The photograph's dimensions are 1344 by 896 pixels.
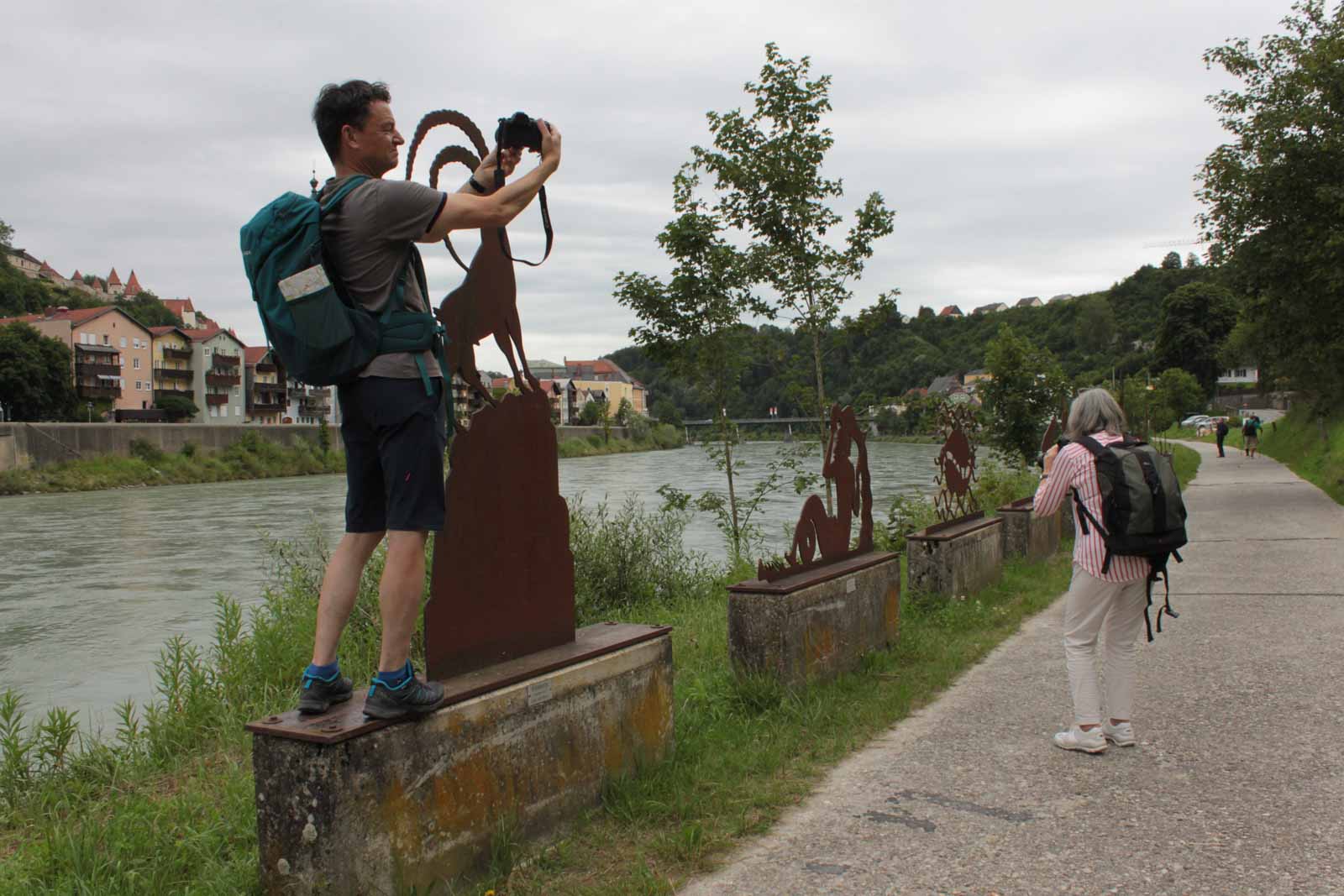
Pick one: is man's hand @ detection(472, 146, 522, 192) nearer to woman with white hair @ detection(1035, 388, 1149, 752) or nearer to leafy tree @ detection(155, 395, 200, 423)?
woman with white hair @ detection(1035, 388, 1149, 752)

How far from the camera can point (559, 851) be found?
3.56m

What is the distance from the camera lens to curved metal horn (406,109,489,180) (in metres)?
3.75

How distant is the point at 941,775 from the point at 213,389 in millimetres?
92557

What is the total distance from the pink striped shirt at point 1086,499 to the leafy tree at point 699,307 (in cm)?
705

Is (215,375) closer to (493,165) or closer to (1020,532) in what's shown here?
(1020,532)

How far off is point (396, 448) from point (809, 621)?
Answer: 2.97m

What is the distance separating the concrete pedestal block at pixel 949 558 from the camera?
321 inches

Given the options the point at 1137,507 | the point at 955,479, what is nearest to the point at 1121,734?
the point at 1137,507

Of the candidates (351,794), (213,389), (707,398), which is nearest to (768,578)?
(351,794)

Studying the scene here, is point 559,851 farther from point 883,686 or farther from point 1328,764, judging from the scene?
point 1328,764

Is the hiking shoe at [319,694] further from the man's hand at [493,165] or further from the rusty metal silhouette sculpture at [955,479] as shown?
the rusty metal silhouette sculpture at [955,479]

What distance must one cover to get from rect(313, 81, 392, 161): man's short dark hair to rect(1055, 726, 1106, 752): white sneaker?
3638mm

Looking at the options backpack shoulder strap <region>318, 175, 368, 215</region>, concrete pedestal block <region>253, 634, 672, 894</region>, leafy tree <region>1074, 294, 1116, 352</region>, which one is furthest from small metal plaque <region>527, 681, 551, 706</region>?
leafy tree <region>1074, 294, 1116, 352</region>

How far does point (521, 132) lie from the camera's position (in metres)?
3.45
